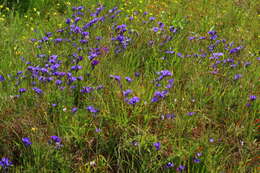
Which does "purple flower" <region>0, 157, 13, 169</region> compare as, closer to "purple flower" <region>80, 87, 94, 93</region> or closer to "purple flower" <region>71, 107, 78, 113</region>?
"purple flower" <region>71, 107, 78, 113</region>

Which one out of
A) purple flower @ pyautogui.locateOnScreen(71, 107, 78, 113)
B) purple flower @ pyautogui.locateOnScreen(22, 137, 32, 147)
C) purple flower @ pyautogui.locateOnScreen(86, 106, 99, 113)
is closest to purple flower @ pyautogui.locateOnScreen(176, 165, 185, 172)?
purple flower @ pyautogui.locateOnScreen(86, 106, 99, 113)

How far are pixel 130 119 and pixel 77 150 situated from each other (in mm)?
379

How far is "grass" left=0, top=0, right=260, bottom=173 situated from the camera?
187cm

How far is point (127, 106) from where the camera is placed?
7.00 ft

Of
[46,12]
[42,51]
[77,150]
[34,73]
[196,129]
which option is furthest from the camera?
[46,12]

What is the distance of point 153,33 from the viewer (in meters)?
3.22

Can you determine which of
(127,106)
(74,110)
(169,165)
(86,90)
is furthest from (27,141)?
(169,165)

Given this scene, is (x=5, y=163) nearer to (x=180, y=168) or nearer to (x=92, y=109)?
(x=92, y=109)

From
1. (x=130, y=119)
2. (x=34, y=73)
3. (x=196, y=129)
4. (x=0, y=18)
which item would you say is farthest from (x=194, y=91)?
(x=0, y=18)

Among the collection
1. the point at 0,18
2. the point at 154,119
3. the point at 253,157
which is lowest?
the point at 253,157

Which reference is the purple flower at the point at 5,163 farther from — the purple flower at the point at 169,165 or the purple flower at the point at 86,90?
the purple flower at the point at 169,165

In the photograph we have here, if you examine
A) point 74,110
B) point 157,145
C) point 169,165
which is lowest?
point 169,165

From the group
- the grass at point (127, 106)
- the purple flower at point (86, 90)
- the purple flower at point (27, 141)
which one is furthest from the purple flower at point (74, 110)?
the purple flower at point (27, 141)

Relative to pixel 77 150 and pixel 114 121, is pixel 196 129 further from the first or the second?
pixel 77 150
